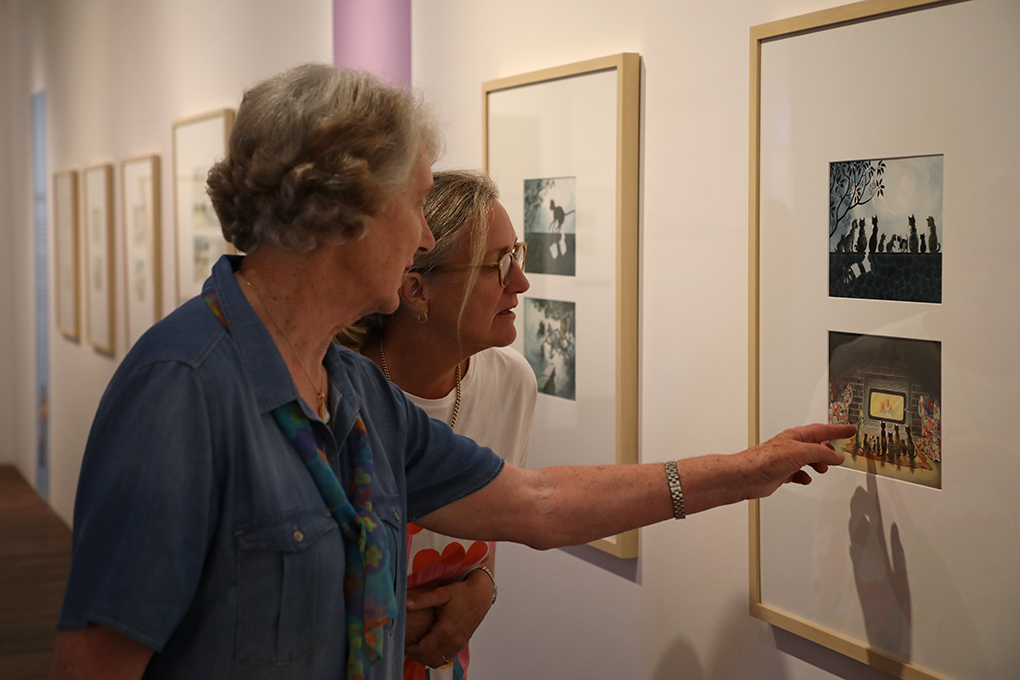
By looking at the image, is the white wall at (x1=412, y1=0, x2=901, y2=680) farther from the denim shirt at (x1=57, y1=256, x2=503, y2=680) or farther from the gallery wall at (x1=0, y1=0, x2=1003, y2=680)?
the denim shirt at (x1=57, y1=256, x2=503, y2=680)

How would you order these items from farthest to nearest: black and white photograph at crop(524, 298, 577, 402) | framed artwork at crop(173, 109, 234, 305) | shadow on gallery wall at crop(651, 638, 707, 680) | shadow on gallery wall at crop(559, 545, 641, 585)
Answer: framed artwork at crop(173, 109, 234, 305), black and white photograph at crop(524, 298, 577, 402), shadow on gallery wall at crop(559, 545, 641, 585), shadow on gallery wall at crop(651, 638, 707, 680)

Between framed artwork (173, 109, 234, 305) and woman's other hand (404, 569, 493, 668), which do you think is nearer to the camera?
woman's other hand (404, 569, 493, 668)

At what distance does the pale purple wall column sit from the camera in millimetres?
2834

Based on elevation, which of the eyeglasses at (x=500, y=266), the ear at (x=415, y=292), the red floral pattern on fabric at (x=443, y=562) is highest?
the eyeglasses at (x=500, y=266)

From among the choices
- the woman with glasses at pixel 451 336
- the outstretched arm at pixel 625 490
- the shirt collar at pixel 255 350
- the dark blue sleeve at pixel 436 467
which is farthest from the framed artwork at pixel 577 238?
the shirt collar at pixel 255 350

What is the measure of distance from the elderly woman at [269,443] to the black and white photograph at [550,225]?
897mm

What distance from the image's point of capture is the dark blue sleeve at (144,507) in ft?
3.12

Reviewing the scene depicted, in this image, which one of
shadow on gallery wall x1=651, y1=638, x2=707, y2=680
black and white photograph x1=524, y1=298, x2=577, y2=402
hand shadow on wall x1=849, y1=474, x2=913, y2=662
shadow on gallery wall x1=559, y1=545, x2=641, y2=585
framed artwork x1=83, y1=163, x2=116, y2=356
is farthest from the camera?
framed artwork x1=83, y1=163, x2=116, y2=356

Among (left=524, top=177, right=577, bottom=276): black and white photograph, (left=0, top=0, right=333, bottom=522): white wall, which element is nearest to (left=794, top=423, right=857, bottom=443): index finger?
(left=524, top=177, right=577, bottom=276): black and white photograph

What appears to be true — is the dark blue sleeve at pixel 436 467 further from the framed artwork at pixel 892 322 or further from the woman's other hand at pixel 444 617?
the framed artwork at pixel 892 322

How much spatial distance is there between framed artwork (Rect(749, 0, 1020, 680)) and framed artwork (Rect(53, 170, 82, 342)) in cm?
569

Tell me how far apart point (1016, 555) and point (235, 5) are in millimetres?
3670

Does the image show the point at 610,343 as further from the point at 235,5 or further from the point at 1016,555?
the point at 235,5

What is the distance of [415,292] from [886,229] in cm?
83
